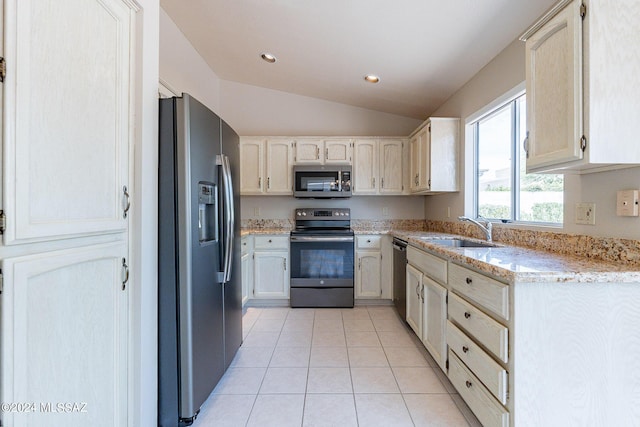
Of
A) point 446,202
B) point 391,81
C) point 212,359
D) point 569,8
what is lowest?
point 212,359

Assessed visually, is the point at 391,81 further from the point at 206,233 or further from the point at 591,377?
the point at 591,377

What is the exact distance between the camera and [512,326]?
122 cm

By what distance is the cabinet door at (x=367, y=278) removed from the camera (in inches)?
139

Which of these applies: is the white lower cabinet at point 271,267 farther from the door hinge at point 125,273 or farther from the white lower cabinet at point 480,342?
the door hinge at point 125,273

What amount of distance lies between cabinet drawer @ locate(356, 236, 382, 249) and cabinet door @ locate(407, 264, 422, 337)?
0.82 metres

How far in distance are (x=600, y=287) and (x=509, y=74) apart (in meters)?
1.67

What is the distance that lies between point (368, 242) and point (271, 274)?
47.5 inches

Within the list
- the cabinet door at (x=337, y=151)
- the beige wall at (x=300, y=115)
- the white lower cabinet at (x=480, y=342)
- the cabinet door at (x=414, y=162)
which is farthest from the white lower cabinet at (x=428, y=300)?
the beige wall at (x=300, y=115)

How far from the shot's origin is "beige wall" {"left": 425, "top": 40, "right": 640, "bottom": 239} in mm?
1401

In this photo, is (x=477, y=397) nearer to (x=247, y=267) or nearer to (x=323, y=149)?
(x=247, y=267)

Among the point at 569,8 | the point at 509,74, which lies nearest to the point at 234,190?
the point at 569,8

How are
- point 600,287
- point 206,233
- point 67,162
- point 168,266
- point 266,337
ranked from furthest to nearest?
point 266,337 < point 206,233 < point 168,266 < point 600,287 < point 67,162

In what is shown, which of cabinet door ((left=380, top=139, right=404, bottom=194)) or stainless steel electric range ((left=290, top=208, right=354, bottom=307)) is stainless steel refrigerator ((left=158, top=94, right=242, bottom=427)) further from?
cabinet door ((left=380, top=139, right=404, bottom=194))

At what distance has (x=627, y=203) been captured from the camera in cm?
134
